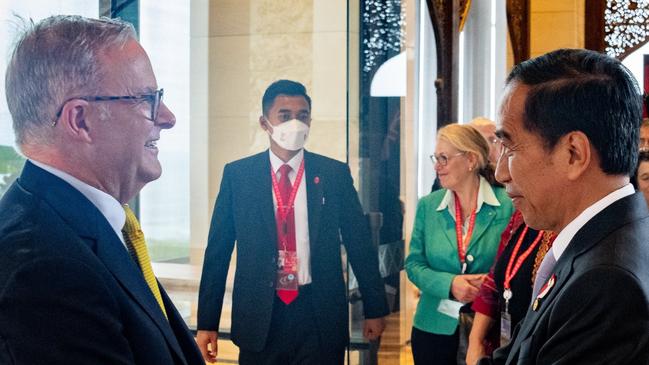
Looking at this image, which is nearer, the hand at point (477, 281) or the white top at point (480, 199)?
the hand at point (477, 281)

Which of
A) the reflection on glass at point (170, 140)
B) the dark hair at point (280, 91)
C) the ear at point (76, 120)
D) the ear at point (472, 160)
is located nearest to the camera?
the ear at point (76, 120)

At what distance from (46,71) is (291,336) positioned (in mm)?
1623

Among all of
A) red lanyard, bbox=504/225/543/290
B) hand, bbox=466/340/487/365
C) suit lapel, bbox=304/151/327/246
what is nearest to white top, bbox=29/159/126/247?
suit lapel, bbox=304/151/327/246

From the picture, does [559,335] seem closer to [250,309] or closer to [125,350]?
[125,350]

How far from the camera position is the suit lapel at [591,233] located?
5.23ft

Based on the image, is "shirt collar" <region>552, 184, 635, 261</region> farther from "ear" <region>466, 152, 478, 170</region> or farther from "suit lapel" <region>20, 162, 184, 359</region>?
"ear" <region>466, 152, 478, 170</region>

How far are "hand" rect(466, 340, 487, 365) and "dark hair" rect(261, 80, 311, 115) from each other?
995mm

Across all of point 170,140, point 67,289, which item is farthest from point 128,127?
point 170,140

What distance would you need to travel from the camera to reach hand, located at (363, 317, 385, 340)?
3.48 m

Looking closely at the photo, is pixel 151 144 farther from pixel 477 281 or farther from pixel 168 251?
pixel 477 281

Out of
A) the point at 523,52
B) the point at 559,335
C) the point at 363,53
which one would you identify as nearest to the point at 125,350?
the point at 559,335

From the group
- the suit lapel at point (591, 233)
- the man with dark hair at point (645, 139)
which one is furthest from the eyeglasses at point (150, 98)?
the man with dark hair at point (645, 139)

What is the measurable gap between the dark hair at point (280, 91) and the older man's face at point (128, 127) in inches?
45.6

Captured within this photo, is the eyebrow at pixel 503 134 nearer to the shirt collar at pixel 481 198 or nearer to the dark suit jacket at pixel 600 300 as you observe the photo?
the dark suit jacket at pixel 600 300
